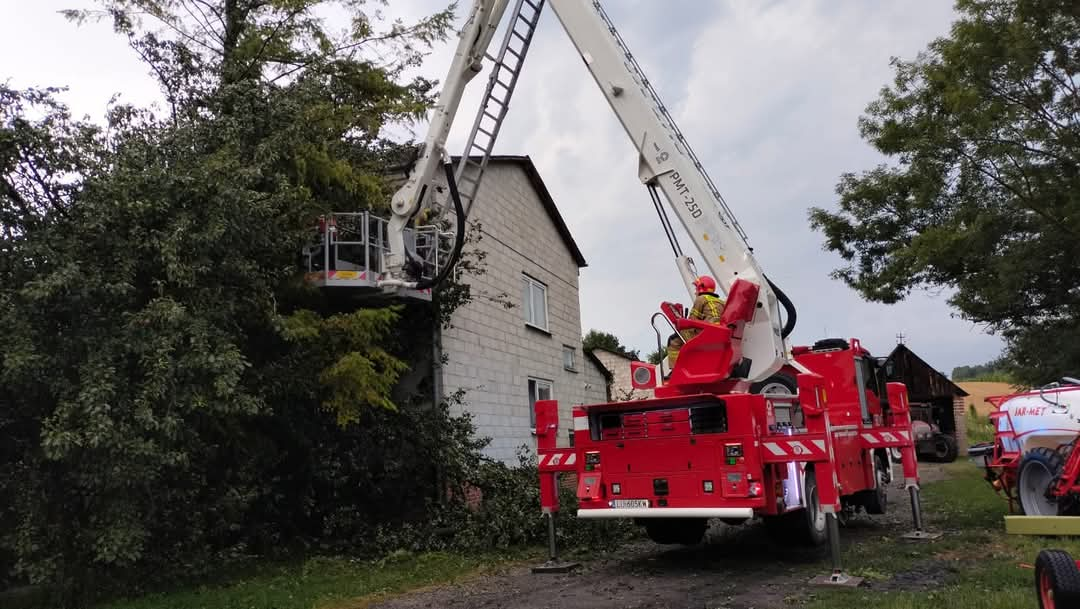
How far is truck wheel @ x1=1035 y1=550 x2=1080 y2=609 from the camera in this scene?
15.6 ft

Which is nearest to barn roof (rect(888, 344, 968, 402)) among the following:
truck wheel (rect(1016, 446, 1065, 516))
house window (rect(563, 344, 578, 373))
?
house window (rect(563, 344, 578, 373))

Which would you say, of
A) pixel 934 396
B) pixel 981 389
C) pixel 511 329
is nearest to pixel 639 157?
pixel 511 329

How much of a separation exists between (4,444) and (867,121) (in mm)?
20786

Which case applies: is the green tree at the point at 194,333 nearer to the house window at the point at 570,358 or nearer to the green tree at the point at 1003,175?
the house window at the point at 570,358

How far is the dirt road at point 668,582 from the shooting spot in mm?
7363

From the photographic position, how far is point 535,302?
728 inches

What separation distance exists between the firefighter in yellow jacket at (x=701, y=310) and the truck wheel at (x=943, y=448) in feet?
76.7

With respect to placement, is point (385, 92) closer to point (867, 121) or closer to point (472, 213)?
point (472, 213)

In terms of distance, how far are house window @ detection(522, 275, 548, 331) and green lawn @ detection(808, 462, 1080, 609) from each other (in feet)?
28.2

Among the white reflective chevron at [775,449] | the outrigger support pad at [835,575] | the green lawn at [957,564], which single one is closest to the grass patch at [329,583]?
the white reflective chevron at [775,449]

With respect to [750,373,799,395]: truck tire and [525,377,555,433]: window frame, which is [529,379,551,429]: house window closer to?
[525,377,555,433]: window frame

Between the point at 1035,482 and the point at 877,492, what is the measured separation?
Answer: 2.15 metres

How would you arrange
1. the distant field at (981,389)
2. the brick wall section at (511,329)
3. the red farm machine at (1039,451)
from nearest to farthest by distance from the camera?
the red farm machine at (1039,451) → the brick wall section at (511,329) → the distant field at (981,389)

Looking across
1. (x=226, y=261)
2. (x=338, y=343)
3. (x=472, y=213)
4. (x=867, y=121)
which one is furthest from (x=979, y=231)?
(x=226, y=261)
